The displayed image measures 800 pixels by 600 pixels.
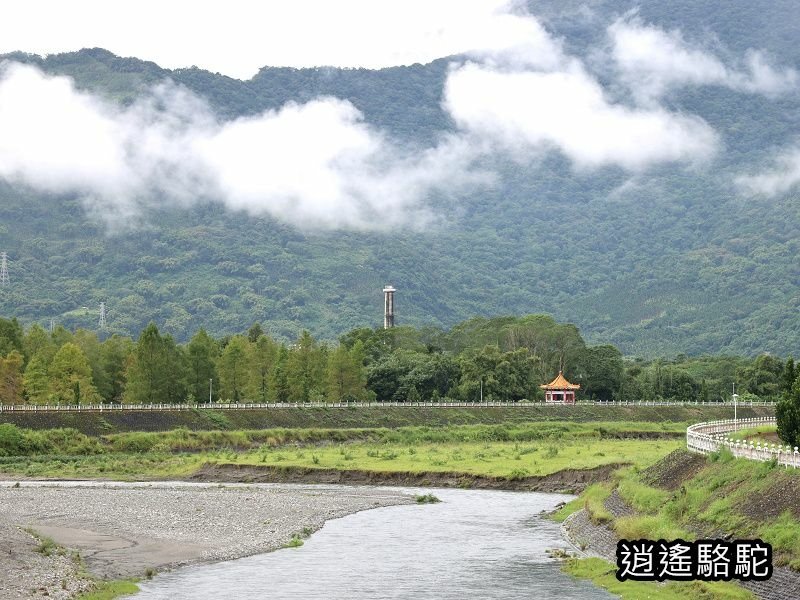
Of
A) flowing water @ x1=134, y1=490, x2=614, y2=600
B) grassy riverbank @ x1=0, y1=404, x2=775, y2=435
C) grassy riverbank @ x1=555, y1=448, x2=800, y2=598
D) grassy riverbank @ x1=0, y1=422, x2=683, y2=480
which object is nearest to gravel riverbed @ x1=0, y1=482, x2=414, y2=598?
flowing water @ x1=134, y1=490, x2=614, y2=600

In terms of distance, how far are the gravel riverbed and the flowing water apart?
2815mm

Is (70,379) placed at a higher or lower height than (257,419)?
higher

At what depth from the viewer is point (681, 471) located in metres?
85.9

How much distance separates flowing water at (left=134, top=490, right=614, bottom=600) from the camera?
6069 cm

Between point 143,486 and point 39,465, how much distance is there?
58.2 ft

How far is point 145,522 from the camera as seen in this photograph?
277 ft

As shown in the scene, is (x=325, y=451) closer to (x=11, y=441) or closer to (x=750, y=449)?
(x=11, y=441)

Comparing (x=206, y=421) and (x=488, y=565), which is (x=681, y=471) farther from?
(x=206, y=421)

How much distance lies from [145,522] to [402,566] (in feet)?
73.2

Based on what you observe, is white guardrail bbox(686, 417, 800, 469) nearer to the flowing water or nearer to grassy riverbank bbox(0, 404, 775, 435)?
the flowing water

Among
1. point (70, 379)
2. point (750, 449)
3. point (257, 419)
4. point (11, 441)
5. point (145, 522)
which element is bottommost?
point (145, 522)

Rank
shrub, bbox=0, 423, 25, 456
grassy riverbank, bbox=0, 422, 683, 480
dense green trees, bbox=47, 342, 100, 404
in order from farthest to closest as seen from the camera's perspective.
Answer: dense green trees, bbox=47, 342, 100, 404 < shrub, bbox=0, 423, 25, 456 < grassy riverbank, bbox=0, 422, 683, 480

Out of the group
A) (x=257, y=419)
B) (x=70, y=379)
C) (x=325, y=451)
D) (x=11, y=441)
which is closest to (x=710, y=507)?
(x=325, y=451)

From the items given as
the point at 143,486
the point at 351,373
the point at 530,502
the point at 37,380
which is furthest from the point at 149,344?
the point at 530,502
